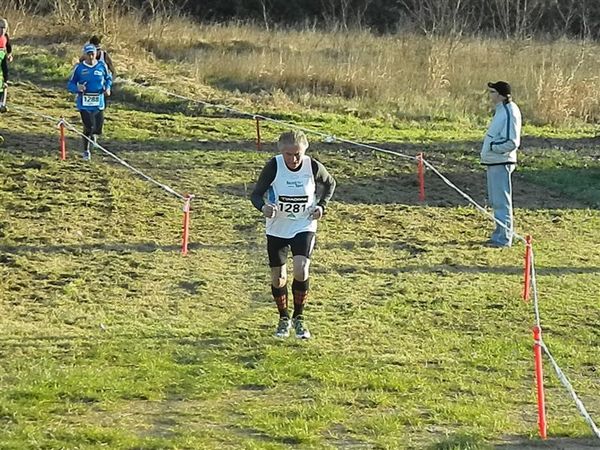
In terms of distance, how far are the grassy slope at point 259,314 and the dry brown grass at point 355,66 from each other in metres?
6.16

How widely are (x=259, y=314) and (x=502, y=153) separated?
405 centimetres

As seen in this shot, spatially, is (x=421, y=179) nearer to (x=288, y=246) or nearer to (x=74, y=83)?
(x=74, y=83)

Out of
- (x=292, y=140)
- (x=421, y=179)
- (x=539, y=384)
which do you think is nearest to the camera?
(x=539, y=384)

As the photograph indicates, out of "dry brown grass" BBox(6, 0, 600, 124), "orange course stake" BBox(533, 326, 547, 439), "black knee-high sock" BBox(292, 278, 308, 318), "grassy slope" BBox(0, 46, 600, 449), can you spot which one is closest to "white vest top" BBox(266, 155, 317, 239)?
"black knee-high sock" BBox(292, 278, 308, 318)

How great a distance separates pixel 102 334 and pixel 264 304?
5.57ft

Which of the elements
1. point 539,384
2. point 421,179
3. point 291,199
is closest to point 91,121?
point 421,179

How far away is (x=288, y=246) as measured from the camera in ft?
27.9

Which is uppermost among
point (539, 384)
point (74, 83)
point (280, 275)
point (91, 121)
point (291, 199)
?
point (291, 199)

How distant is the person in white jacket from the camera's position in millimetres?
11773

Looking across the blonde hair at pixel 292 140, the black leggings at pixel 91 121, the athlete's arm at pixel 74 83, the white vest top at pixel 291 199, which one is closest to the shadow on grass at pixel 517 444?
the white vest top at pixel 291 199

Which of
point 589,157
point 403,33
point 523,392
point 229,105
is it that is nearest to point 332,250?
point 523,392

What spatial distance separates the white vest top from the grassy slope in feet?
2.98

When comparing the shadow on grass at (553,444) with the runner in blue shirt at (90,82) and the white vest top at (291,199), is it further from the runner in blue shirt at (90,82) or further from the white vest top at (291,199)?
the runner in blue shirt at (90,82)

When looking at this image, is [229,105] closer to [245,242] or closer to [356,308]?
[245,242]
